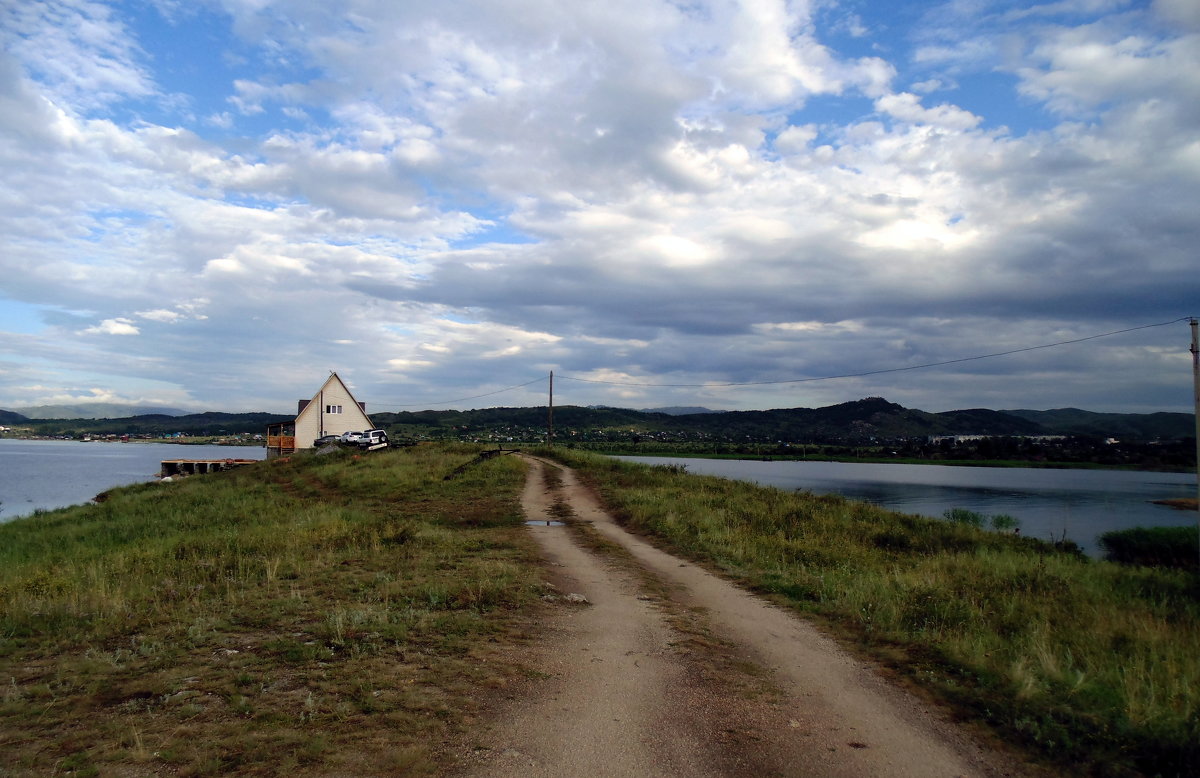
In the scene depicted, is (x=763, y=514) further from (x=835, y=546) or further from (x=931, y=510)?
(x=931, y=510)

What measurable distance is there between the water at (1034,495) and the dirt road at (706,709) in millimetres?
31437

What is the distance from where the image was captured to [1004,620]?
10031mm

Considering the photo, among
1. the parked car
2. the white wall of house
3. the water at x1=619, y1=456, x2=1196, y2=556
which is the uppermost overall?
the white wall of house

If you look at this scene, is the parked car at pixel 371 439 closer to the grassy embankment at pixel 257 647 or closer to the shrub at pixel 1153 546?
the grassy embankment at pixel 257 647

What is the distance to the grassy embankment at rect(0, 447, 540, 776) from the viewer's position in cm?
523

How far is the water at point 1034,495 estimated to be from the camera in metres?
43.5

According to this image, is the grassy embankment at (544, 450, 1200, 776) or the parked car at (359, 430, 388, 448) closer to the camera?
the grassy embankment at (544, 450, 1200, 776)

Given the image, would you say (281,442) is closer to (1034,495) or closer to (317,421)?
(317,421)

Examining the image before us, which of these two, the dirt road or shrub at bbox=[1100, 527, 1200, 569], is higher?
the dirt road

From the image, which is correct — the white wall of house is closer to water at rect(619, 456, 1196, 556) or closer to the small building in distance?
the small building in distance

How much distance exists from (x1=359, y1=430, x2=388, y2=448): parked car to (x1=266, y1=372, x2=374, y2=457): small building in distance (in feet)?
29.5

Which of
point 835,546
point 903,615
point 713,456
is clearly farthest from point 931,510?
point 713,456

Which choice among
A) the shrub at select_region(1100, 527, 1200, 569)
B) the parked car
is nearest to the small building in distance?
the parked car

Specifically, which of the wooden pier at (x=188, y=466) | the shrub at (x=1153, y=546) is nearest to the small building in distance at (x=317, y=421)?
the wooden pier at (x=188, y=466)
